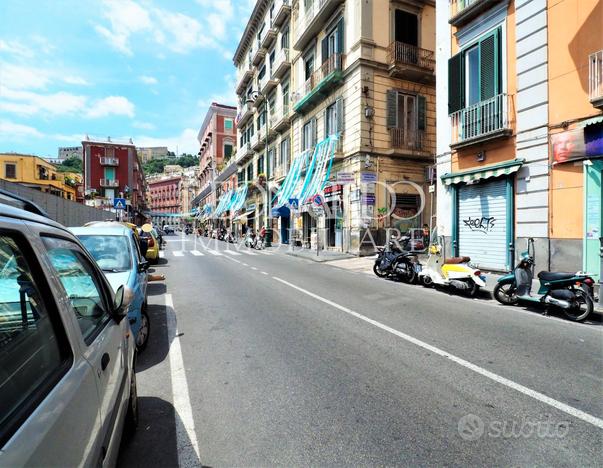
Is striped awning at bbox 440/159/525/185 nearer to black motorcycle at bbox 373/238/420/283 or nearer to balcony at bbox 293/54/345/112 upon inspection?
black motorcycle at bbox 373/238/420/283

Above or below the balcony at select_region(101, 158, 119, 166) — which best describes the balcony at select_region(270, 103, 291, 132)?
below

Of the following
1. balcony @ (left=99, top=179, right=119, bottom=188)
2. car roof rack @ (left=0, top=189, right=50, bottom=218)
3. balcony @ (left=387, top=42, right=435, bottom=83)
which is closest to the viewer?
car roof rack @ (left=0, top=189, right=50, bottom=218)

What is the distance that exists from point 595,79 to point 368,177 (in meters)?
10.7

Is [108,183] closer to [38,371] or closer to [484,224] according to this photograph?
[484,224]

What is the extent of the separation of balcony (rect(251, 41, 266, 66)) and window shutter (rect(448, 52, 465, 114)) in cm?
2477

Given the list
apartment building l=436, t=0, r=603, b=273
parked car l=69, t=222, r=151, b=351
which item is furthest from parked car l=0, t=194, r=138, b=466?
apartment building l=436, t=0, r=603, b=273

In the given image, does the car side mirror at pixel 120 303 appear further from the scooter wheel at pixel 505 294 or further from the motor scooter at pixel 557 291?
the scooter wheel at pixel 505 294

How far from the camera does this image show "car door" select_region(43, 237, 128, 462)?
1850 mm

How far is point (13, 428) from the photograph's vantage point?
1117mm

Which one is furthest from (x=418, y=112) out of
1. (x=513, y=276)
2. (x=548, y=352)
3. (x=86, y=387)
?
(x=86, y=387)

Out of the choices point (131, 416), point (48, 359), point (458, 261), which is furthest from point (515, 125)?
point (48, 359)

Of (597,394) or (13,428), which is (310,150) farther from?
(13,428)

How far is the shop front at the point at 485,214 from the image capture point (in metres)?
11.7

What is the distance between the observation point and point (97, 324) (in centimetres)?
225
